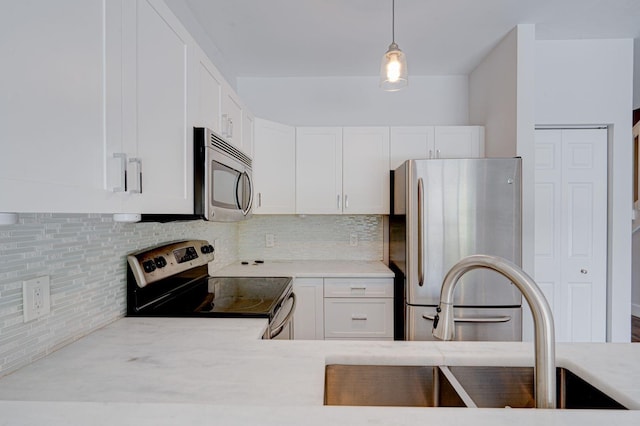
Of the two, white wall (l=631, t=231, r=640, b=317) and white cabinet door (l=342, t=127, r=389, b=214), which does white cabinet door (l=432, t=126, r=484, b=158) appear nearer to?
white cabinet door (l=342, t=127, r=389, b=214)

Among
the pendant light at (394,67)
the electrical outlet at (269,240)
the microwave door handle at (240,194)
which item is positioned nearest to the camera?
the pendant light at (394,67)

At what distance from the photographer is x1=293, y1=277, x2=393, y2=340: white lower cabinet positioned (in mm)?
2557

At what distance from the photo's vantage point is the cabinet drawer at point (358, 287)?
8.44 ft

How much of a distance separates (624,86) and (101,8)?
3358mm

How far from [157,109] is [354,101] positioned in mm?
2309

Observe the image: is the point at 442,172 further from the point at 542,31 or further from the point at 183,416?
the point at 183,416

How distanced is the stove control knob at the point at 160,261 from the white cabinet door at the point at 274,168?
1.10 metres

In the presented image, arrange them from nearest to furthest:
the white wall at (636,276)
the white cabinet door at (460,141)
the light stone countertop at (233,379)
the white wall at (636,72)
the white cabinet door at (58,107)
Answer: the white cabinet door at (58,107) → the light stone countertop at (233,379) → the white wall at (636,72) → the white cabinet door at (460,141) → the white wall at (636,276)

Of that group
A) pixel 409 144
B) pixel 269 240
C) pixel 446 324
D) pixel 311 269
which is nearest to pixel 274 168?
pixel 269 240

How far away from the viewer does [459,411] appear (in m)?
0.72

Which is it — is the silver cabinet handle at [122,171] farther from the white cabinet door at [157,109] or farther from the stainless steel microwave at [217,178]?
the stainless steel microwave at [217,178]

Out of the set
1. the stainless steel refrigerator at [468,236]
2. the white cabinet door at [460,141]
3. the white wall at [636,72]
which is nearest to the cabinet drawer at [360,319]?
the stainless steel refrigerator at [468,236]

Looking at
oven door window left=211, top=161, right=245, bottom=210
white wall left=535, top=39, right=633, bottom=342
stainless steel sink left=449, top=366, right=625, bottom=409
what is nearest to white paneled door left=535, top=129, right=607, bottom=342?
white wall left=535, top=39, right=633, bottom=342

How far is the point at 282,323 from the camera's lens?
6.03 feet
